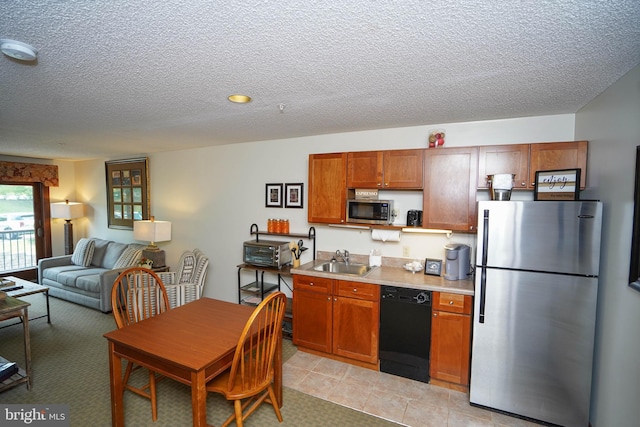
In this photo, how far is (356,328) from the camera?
2.91m

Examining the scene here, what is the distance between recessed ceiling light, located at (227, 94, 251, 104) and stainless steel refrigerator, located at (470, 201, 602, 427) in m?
2.05

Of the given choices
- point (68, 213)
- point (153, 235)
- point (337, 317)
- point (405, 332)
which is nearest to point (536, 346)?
point (405, 332)

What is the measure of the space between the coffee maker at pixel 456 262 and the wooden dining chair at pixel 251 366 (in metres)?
1.62

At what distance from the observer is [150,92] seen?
88.4 inches

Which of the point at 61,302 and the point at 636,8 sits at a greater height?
the point at 636,8

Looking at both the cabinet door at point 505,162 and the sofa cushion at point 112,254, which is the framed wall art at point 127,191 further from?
the cabinet door at point 505,162

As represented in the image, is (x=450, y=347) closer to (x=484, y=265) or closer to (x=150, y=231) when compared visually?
(x=484, y=265)

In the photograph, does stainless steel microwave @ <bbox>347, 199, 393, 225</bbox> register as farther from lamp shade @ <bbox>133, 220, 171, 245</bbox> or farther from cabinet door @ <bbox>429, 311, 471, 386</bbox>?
lamp shade @ <bbox>133, 220, 171, 245</bbox>

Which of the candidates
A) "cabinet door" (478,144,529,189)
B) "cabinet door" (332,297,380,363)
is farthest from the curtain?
"cabinet door" (478,144,529,189)

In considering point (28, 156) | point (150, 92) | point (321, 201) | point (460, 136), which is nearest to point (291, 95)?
point (150, 92)

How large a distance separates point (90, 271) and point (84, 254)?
0.62 m

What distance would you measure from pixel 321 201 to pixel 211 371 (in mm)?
2081

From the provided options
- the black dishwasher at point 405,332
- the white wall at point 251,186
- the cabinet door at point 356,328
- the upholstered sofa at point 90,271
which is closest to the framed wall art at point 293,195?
the white wall at point 251,186

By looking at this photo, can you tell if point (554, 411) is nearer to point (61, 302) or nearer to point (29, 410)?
point (29, 410)
